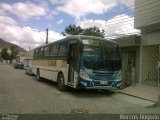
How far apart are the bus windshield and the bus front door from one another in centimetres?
68

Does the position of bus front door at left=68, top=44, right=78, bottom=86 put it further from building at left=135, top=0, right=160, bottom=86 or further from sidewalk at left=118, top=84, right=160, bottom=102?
building at left=135, top=0, right=160, bottom=86

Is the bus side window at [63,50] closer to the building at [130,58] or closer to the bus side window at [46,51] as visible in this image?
the bus side window at [46,51]

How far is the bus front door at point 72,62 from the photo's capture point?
14495mm

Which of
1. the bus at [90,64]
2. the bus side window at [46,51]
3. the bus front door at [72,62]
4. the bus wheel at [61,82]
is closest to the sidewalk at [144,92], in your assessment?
the bus at [90,64]

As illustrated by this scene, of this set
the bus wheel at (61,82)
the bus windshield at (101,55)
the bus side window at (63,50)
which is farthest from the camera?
the bus side window at (63,50)

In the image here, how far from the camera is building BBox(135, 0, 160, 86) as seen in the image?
16906mm

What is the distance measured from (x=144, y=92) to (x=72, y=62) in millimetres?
4199

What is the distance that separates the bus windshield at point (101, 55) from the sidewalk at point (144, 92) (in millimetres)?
1666

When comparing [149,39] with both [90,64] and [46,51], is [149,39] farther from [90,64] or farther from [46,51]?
[46,51]

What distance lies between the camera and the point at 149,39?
57.8 feet

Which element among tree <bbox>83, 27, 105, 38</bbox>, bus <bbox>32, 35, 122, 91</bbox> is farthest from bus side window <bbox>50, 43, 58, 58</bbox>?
tree <bbox>83, 27, 105, 38</bbox>

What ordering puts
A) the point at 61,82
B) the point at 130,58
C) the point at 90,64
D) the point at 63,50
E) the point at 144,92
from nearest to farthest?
1. the point at 90,64
2. the point at 144,92
3. the point at 61,82
4. the point at 63,50
5. the point at 130,58

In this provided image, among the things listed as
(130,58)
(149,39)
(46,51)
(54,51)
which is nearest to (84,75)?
(54,51)

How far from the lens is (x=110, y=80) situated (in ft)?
47.2
